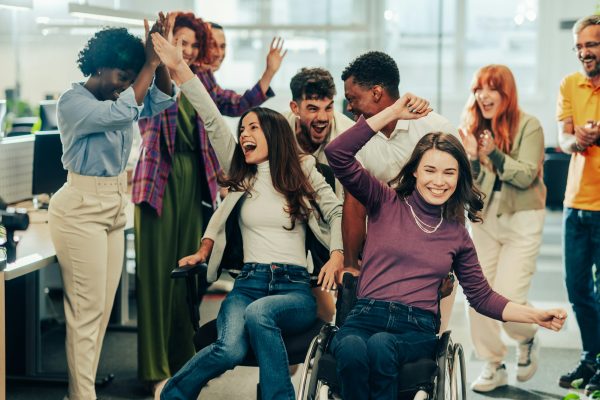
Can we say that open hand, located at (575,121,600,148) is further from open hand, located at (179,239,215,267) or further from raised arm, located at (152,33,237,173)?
open hand, located at (179,239,215,267)

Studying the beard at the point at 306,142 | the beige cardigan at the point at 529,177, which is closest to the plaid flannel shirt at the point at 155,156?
the beard at the point at 306,142

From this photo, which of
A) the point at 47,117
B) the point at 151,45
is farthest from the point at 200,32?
the point at 47,117

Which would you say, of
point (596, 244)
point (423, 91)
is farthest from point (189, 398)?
point (423, 91)

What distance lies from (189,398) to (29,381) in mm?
1388

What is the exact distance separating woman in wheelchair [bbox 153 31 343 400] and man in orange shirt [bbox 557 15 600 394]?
3.70 feet

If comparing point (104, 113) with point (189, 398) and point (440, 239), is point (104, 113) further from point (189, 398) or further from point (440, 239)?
point (440, 239)

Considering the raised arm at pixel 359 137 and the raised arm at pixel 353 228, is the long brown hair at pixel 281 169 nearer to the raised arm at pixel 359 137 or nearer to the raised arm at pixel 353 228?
the raised arm at pixel 353 228

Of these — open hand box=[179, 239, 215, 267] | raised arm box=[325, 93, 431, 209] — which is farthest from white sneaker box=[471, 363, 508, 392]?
raised arm box=[325, 93, 431, 209]

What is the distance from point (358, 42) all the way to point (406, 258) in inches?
232

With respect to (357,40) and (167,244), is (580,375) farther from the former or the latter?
(357,40)

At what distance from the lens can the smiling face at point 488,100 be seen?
3621mm

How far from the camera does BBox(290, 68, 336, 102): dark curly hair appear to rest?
3428mm

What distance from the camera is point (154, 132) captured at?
11.6 ft

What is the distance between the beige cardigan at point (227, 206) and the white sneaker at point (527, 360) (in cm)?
120
